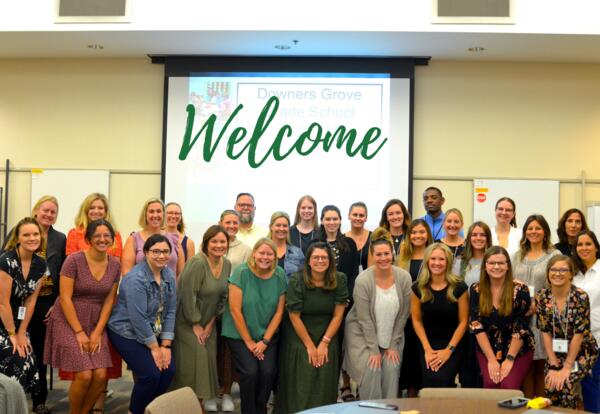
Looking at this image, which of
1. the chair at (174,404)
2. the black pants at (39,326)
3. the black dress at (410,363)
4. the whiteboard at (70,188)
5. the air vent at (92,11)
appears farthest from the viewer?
the whiteboard at (70,188)

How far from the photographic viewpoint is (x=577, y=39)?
24.1 feet

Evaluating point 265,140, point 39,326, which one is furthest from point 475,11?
point 39,326

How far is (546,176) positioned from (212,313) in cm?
497

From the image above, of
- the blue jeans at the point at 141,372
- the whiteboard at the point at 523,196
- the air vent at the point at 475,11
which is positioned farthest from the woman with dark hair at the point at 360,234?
the whiteboard at the point at 523,196

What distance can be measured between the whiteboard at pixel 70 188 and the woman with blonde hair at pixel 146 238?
334cm

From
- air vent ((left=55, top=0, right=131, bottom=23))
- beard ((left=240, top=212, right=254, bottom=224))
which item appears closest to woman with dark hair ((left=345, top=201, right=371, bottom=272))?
beard ((left=240, top=212, right=254, bottom=224))

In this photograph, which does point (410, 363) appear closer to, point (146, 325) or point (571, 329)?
point (571, 329)

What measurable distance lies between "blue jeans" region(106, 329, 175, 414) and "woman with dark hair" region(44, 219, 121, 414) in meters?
0.17

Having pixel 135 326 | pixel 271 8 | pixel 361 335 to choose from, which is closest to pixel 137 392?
pixel 135 326

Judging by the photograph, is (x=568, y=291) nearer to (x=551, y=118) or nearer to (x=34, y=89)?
(x=551, y=118)

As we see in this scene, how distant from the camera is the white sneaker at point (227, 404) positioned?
5.46m

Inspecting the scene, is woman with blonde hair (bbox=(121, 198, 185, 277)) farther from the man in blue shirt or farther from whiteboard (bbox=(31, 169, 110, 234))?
whiteboard (bbox=(31, 169, 110, 234))

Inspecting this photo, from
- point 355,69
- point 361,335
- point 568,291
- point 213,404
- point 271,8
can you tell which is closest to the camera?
point 568,291

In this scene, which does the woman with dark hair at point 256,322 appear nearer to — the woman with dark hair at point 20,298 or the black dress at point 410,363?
the black dress at point 410,363
